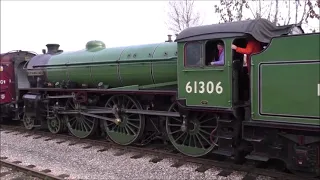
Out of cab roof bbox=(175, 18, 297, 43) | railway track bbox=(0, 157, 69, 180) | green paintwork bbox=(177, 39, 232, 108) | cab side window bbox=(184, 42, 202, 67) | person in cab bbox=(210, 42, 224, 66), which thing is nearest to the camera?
cab roof bbox=(175, 18, 297, 43)

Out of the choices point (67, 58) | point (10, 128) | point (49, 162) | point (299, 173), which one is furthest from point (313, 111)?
point (10, 128)

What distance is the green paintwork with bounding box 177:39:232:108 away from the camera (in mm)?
5949

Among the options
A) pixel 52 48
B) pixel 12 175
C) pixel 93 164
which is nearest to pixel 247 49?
pixel 93 164

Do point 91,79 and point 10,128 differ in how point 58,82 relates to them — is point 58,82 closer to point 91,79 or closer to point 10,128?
point 91,79

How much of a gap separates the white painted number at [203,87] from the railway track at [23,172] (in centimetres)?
295

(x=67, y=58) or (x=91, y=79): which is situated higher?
(x=67, y=58)

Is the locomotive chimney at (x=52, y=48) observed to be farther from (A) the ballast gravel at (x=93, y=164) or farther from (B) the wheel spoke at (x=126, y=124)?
(B) the wheel spoke at (x=126, y=124)

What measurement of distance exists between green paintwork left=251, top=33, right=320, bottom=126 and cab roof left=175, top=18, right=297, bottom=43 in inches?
23.2

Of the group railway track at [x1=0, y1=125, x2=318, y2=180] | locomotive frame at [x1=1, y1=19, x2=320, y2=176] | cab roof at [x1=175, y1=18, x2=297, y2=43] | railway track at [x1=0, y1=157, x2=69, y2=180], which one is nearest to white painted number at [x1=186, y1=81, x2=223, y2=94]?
locomotive frame at [x1=1, y1=19, x2=320, y2=176]

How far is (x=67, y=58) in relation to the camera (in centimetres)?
1057

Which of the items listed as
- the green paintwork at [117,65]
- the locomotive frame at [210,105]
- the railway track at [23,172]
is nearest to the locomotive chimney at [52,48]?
the green paintwork at [117,65]

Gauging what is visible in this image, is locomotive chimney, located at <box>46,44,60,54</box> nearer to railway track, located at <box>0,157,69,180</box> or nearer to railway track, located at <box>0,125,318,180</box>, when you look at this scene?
railway track, located at <box>0,125,318,180</box>

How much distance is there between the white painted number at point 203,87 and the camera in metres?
6.10

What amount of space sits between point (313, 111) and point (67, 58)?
7862 mm
